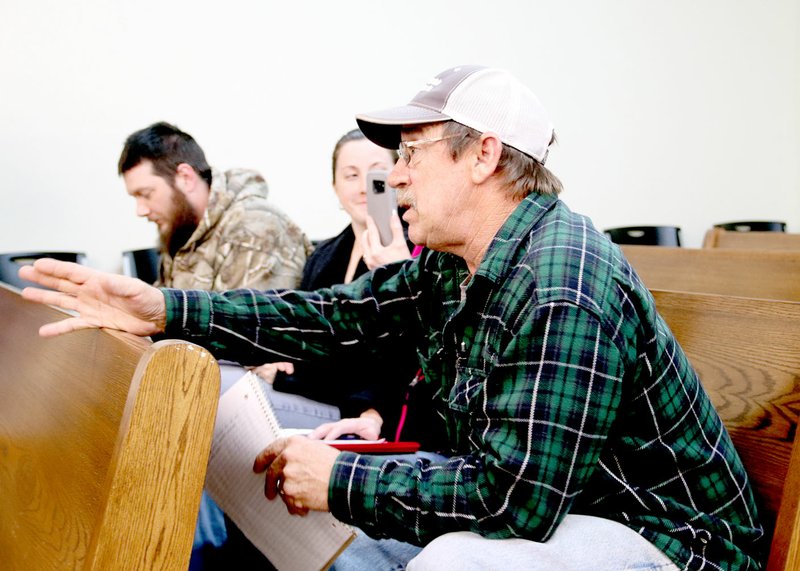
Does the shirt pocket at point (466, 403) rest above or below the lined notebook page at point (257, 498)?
above

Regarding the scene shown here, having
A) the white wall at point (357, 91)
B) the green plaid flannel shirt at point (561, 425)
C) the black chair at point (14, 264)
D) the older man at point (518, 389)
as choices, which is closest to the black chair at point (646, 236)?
the white wall at point (357, 91)

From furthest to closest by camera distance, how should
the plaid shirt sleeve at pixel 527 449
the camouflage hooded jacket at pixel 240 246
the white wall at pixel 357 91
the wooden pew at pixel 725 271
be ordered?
the white wall at pixel 357 91
the camouflage hooded jacket at pixel 240 246
the wooden pew at pixel 725 271
the plaid shirt sleeve at pixel 527 449

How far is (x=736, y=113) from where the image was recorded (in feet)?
19.2

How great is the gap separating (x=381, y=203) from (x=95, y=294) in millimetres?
913

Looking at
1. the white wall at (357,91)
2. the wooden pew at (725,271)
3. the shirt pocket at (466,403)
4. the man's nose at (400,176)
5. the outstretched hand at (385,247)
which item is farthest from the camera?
the white wall at (357,91)

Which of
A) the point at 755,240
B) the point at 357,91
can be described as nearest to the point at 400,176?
the point at 755,240

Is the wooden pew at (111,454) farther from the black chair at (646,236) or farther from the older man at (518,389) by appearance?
the black chair at (646,236)

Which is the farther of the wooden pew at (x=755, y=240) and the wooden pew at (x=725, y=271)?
the wooden pew at (x=755, y=240)

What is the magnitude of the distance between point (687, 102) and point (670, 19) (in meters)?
0.63

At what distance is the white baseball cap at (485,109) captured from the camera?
1162 mm

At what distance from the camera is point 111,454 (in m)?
0.71

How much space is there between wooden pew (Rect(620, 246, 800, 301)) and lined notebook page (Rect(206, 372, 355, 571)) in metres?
1.44

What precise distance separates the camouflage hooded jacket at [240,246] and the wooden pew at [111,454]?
1.42 m

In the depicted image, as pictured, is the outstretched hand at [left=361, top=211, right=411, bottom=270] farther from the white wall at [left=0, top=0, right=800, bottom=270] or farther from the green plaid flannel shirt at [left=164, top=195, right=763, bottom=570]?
the white wall at [left=0, top=0, right=800, bottom=270]
